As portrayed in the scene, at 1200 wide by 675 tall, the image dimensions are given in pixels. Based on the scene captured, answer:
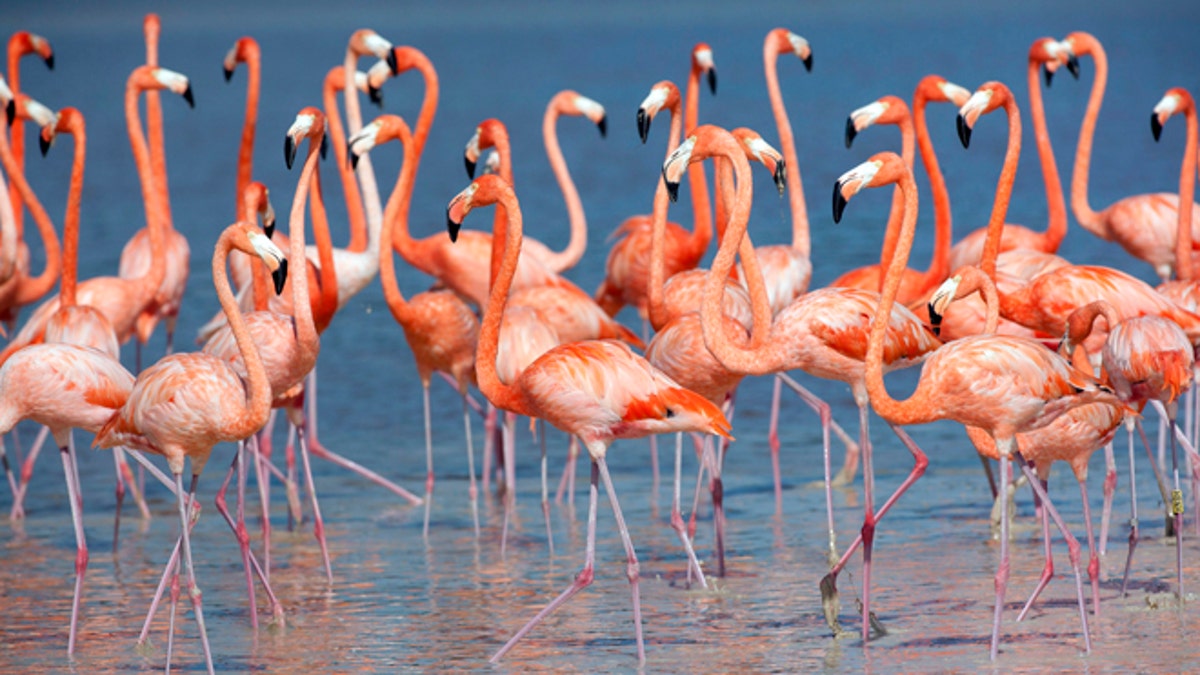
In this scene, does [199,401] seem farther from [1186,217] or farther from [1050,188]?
[1050,188]

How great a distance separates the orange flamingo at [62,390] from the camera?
5.75m

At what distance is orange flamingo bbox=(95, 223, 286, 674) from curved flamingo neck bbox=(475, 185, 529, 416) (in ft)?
2.32

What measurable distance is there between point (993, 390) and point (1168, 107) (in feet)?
9.40

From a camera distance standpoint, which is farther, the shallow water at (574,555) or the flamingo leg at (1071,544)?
the shallow water at (574,555)

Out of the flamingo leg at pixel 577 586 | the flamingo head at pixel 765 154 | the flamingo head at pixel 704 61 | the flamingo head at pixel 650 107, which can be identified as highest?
the flamingo head at pixel 704 61

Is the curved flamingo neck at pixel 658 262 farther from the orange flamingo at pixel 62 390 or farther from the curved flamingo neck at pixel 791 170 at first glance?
the orange flamingo at pixel 62 390

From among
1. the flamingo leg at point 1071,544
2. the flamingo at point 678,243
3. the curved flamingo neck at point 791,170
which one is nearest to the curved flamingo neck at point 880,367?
the flamingo leg at point 1071,544

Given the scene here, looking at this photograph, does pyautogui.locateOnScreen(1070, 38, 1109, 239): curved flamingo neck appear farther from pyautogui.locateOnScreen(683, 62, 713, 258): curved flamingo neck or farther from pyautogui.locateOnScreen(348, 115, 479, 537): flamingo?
pyautogui.locateOnScreen(348, 115, 479, 537): flamingo

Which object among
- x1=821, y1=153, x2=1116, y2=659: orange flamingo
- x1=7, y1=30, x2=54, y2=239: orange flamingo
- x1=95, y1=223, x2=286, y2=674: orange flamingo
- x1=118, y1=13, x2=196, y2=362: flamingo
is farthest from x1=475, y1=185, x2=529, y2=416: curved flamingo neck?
x1=7, y1=30, x2=54, y2=239: orange flamingo

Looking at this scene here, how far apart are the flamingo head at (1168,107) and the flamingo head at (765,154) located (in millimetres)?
1932

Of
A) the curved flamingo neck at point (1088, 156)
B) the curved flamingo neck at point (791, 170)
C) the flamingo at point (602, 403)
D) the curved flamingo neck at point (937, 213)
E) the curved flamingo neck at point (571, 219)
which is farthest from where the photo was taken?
the curved flamingo neck at point (571, 219)

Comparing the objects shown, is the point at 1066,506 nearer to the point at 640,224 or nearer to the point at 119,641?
the point at 640,224

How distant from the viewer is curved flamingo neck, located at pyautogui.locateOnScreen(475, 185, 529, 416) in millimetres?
5715

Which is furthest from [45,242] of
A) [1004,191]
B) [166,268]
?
[1004,191]
